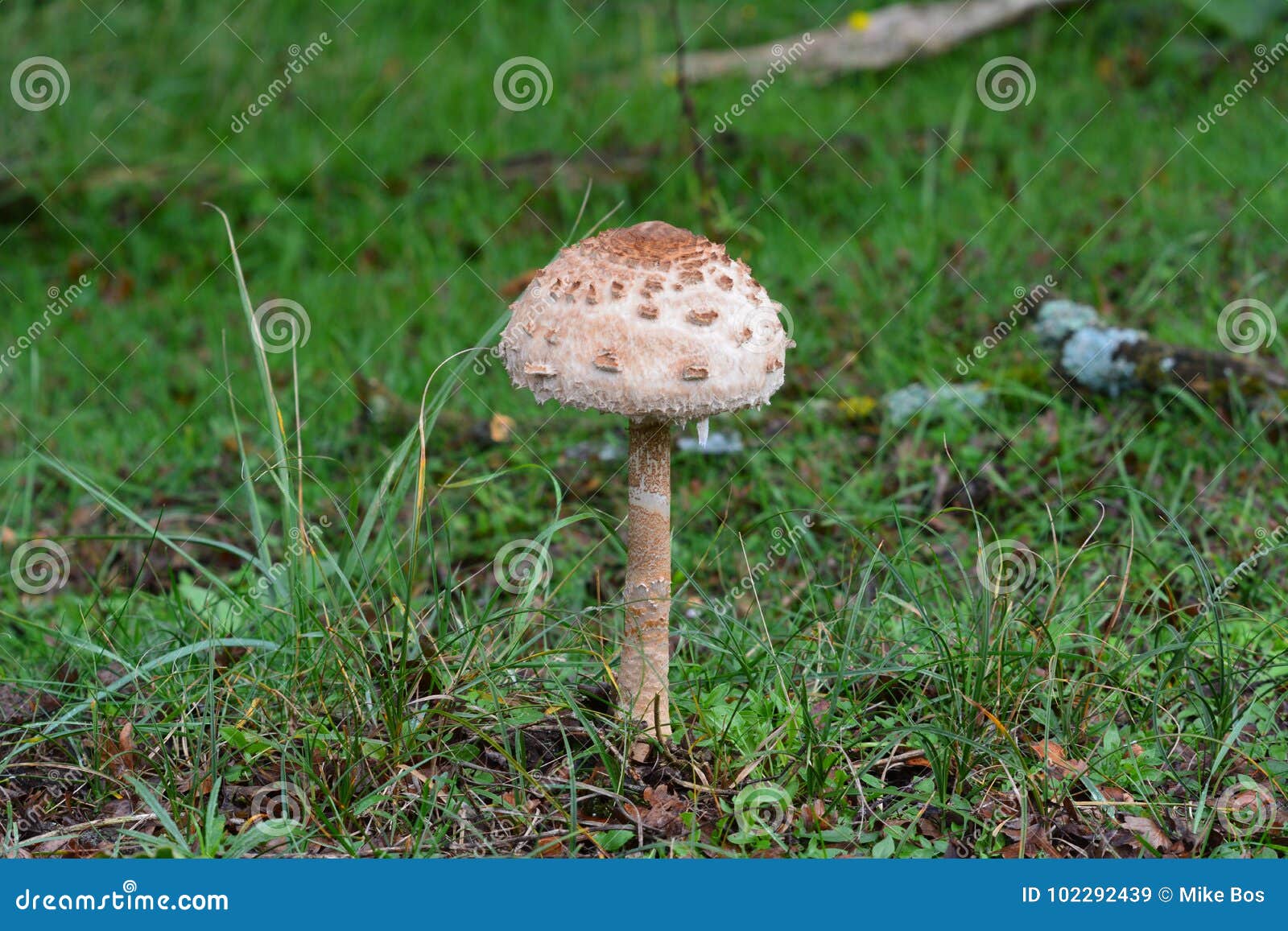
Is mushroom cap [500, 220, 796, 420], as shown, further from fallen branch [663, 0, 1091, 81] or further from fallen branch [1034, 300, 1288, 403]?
fallen branch [663, 0, 1091, 81]

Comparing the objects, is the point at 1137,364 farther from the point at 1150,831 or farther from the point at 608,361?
the point at 608,361

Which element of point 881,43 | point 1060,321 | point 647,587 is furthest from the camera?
point 881,43

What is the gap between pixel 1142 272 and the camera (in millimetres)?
6125

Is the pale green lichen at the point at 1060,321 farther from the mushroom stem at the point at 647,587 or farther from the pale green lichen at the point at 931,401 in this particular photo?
the mushroom stem at the point at 647,587

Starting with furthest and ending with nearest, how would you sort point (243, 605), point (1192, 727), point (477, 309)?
point (477, 309)
point (243, 605)
point (1192, 727)

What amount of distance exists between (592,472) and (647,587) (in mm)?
2119

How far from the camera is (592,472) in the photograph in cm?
539

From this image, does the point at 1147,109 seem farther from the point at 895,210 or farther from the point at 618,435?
the point at 618,435

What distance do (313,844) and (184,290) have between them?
→ 5.28 meters

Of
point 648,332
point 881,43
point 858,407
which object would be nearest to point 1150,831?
point 648,332

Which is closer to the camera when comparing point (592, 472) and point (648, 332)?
point (648, 332)

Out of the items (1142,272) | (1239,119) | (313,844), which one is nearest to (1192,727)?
(313,844)

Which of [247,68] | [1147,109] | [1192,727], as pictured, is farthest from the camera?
[247,68]

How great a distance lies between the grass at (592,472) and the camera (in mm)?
3139
